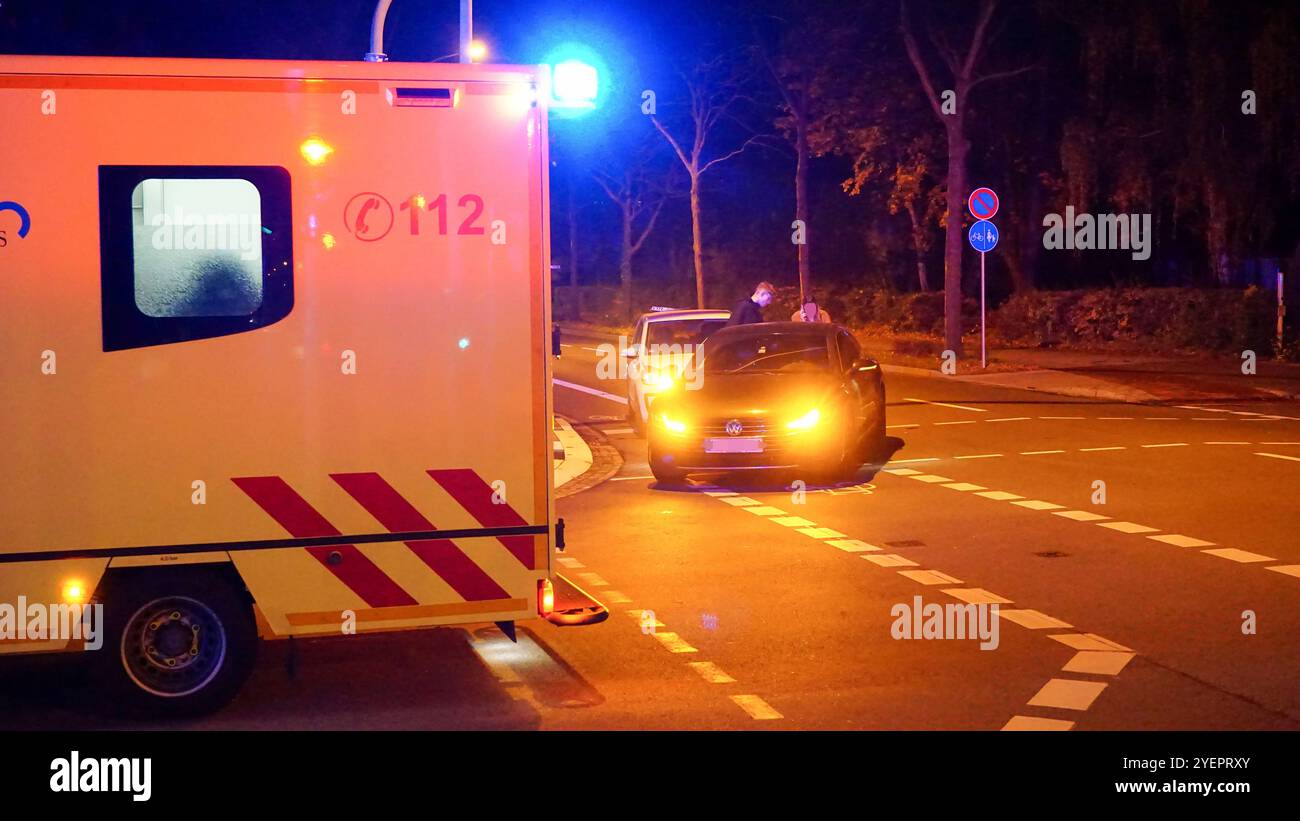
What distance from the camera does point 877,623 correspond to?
920 cm

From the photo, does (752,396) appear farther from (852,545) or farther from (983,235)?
(983,235)

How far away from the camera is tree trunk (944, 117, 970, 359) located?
3378cm

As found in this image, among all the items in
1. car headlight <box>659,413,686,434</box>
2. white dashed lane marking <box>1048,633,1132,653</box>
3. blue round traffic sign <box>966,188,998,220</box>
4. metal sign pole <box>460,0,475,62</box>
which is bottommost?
white dashed lane marking <box>1048,633,1132,653</box>

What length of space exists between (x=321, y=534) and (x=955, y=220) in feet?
93.4

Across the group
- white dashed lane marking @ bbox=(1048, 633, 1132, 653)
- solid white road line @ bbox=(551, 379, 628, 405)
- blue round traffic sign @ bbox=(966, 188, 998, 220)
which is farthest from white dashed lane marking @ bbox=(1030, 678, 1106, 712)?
blue round traffic sign @ bbox=(966, 188, 998, 220)

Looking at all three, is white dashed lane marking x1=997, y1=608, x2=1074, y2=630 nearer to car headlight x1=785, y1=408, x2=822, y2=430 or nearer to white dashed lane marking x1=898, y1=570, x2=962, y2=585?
white dashed lane marking x1=898, y1=570, x2=962, y2=585

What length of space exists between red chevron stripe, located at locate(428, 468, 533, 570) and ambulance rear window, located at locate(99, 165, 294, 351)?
1077 mm

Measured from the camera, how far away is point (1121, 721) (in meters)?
6.96

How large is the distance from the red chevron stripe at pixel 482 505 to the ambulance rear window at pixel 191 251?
108 centimetres

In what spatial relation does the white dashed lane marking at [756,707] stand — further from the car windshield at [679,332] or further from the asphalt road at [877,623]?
the car windshield at [679,332]

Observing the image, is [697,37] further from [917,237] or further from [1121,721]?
[1121,721]

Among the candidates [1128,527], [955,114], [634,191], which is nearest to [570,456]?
[1128,527]

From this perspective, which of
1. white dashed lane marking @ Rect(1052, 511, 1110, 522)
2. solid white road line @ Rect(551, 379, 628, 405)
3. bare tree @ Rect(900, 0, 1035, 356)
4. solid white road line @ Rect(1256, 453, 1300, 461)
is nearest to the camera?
white dashed lane marking @ Rect(1052, 511, 1110, 522)
